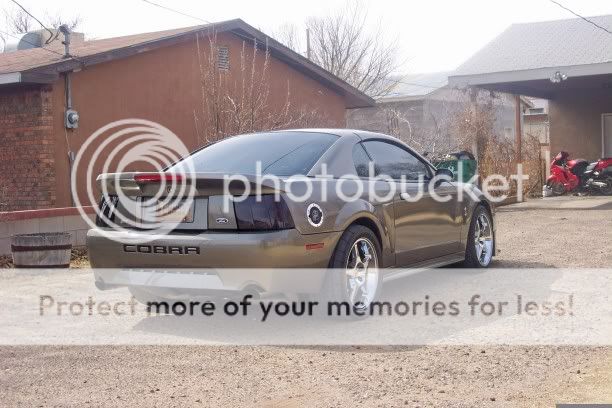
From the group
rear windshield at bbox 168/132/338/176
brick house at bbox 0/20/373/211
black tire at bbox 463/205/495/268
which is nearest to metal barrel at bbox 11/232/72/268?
rear windshield at bbox 168/132/338/176

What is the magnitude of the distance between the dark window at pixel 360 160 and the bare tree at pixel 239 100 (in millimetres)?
7833

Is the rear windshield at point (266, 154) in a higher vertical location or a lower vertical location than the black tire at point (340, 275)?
higher

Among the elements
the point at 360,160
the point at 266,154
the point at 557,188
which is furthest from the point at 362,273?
the point at 557,188

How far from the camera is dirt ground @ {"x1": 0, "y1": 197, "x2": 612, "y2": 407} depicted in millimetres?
4641

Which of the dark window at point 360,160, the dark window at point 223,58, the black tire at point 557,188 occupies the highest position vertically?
the dark window at point 223,58

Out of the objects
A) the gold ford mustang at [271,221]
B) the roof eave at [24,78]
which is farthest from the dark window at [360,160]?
the roof eave at [24,78]

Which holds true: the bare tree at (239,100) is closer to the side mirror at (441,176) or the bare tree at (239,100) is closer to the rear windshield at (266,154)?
the side mirror at (441,176)

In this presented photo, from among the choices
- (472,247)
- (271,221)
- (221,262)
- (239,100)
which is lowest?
(472,247)

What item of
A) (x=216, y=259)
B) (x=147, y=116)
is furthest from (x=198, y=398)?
(x=147, y=116)

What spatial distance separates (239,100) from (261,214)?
10830mm

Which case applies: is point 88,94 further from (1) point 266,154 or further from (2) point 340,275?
(2) point 340,275

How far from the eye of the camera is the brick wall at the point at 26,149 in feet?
45.9

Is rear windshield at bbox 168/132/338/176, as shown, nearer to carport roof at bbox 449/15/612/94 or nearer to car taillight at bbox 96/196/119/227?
car taillight at bbox 96/196/119/227

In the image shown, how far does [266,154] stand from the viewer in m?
7.25
